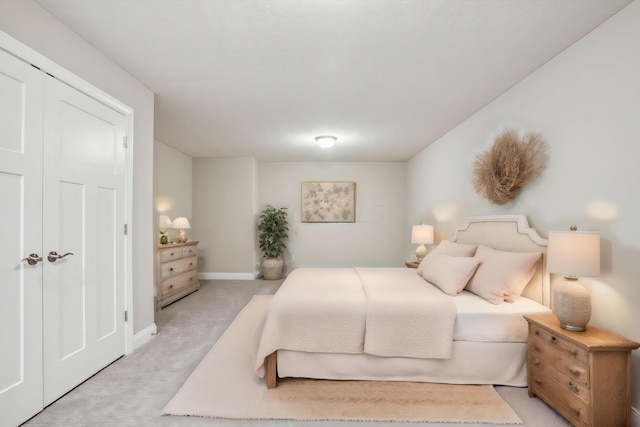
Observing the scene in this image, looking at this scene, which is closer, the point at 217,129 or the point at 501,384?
the point at 501,384

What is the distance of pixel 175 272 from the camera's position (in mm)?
4488

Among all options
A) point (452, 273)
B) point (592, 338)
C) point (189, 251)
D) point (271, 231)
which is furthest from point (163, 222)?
point (592, 338)

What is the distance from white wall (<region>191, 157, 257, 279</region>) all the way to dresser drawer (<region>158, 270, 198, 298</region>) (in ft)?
3.39

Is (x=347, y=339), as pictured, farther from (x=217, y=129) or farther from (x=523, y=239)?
(x=217, y=129)

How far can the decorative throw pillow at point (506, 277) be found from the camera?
2.33 m

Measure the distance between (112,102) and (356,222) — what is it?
485cm

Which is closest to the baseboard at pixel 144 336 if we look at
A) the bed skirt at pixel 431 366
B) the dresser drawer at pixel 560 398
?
the bed skirt at pixel 431 366

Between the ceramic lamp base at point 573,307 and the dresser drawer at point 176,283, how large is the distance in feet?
14.5

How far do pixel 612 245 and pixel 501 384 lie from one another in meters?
1.22

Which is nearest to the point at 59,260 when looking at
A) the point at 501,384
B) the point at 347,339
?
the point at 347,339

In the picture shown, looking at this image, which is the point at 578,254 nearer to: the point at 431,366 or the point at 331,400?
the point at 431,366

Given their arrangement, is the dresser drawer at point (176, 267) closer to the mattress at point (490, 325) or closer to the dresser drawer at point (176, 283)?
the dresser drawer at point (176, 283)

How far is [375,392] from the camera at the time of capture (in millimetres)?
2082

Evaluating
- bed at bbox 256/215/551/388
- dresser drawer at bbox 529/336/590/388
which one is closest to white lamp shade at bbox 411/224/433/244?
bed at bbox 256/215/551/388
